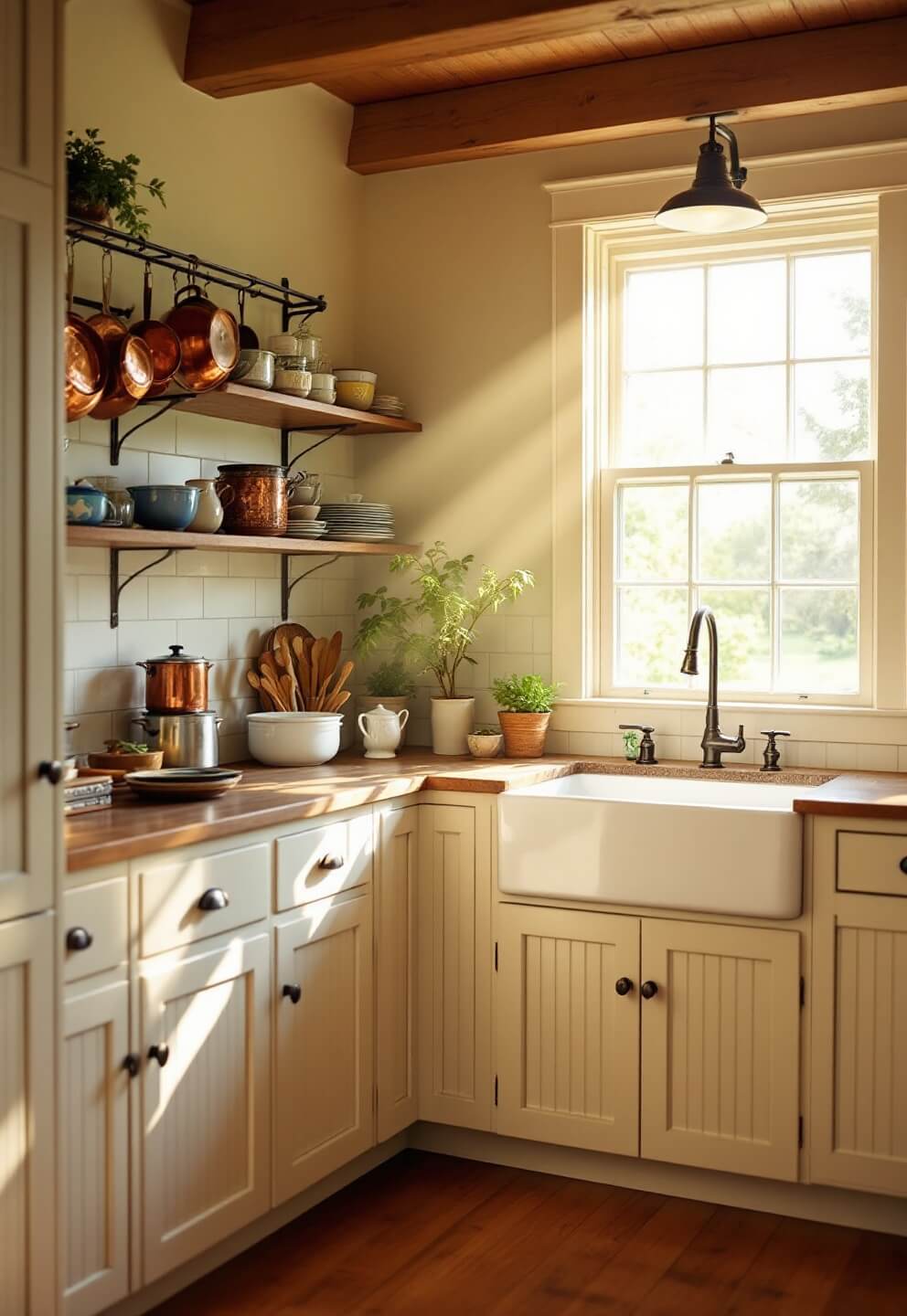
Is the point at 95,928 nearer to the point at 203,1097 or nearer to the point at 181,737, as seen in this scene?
the point at 203,1097

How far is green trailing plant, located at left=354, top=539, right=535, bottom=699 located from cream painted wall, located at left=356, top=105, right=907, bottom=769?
3.3 inches

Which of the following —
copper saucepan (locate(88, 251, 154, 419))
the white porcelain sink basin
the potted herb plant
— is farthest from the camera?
the potted herb plant

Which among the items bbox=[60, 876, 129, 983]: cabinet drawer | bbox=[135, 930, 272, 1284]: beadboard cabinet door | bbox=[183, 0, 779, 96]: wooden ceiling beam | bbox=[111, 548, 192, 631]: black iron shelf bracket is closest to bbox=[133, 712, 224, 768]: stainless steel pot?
bbox=[111, 548, 192, 631]: black iron shelf bracket

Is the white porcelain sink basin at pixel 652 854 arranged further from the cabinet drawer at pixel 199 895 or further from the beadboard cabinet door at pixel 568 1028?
the cabinet drawer at pixel 199 895

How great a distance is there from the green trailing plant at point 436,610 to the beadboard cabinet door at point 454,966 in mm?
720

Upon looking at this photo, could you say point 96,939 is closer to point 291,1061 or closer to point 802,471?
point 291,1061

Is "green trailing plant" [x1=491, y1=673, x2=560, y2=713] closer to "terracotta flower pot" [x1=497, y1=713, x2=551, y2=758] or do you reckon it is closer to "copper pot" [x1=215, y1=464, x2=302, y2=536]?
"terracotta flower pot" [x1=497, y1=713, x2=551, y2=758]

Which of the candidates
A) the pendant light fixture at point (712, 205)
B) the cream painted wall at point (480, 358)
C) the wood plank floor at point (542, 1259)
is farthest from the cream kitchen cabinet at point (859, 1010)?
the pendant light fixture at point (712, 205)

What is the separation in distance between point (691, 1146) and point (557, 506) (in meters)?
1.87

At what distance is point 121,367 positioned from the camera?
10.5 ft

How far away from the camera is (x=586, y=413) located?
4293mm

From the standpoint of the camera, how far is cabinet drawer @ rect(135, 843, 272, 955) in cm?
276

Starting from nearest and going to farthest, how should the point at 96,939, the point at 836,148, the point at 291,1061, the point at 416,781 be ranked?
the point at 96,939 → the point at 291,1061 → the point at 416,781 → the point at 836,148

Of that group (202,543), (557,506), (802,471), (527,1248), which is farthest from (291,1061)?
(802,471)
